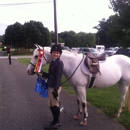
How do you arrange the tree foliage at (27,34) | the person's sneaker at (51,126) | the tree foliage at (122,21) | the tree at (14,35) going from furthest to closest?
1. the tree at (14,35)
2. the tree foliage at (27,34)
3. the tree foliage at (122,21)
4. the person's sneaker at (51,126)

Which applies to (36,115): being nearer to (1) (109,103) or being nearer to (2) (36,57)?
(2) (36,57)

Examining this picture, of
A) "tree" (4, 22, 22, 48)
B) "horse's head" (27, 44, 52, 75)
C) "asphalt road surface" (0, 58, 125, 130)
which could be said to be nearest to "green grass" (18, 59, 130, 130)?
"asphalt road surface" (0, 58, 125, 130)

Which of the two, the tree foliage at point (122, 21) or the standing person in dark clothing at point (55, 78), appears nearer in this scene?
the standing person in dark clothing at point (55, 78)

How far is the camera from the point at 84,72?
178 inches

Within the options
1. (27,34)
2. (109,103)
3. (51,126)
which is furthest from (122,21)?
(27,34)

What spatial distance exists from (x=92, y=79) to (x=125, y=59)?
122 cm

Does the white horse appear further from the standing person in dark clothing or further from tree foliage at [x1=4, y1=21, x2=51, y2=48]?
tree foliage at [x1=4, y1=21, x2=51, y2=48]

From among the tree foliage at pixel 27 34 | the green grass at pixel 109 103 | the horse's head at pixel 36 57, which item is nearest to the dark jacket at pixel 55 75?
the horse's head at pixel 36 57

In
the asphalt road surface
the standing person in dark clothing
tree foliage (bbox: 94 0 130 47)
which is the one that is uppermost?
tree foliage (bbox: 94 0 130 47)

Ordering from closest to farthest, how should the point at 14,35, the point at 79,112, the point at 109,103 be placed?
the point at 79,112
the point at 109,103
the point at 14,35

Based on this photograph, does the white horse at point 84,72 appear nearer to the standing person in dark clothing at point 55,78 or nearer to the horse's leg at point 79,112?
the horse's leg at point 79,112

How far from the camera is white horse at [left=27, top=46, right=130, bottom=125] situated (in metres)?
4.52

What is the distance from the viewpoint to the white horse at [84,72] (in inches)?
178

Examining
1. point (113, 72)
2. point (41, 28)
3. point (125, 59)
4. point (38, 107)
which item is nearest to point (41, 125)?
point (38, 107)
